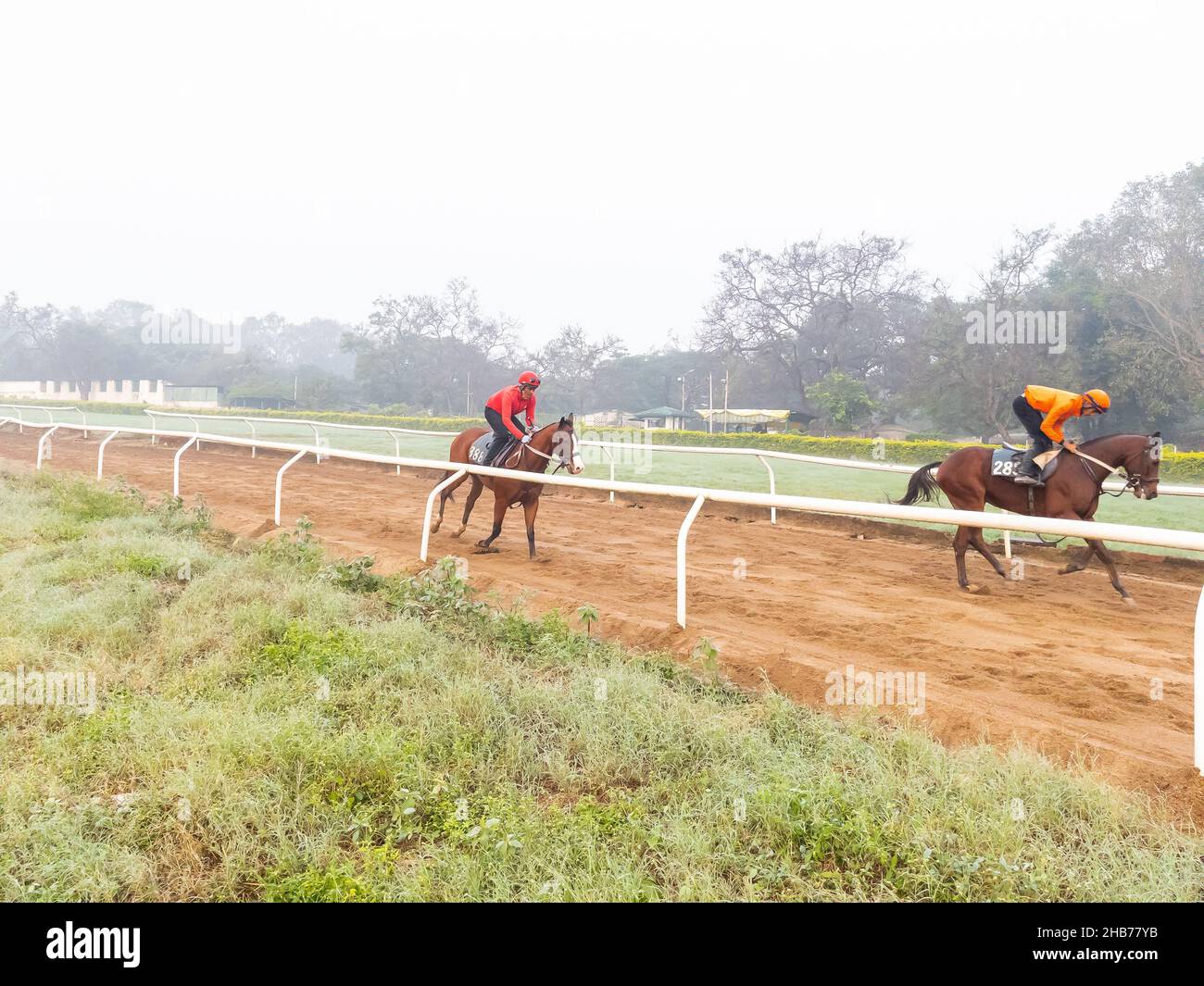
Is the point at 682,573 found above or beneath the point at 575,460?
beneath

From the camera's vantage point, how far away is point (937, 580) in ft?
22.2

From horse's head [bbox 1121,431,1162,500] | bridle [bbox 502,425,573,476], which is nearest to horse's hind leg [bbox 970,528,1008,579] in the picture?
horse's head [bbox 1121,431,1162,500]

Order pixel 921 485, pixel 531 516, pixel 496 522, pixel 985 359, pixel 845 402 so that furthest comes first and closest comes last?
1. pixel 845 402
2. pixel 985 359
3. pixel 496 522
4. pixel 531 516
5. pixel 921 485

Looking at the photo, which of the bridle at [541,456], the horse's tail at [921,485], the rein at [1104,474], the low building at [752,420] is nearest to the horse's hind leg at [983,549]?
the horse's tail at [921,485]

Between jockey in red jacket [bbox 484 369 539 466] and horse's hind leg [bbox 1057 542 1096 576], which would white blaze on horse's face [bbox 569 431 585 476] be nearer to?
jockey in red jacket [bbox 484 369 539 466]

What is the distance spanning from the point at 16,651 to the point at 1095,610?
265 inches

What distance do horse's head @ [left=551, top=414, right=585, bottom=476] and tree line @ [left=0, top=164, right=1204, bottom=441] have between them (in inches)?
931

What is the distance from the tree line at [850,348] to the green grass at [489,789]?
26.9 metres

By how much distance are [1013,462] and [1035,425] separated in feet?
1.18

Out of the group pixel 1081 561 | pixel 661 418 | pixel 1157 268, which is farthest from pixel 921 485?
pixel 661 418

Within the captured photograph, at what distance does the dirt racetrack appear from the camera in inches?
138

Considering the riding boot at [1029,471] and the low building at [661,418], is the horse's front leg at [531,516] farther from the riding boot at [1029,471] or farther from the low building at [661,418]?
the low building at [661,418]

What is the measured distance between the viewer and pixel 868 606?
18.6 ft

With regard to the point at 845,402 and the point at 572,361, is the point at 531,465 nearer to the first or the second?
the point at 845,402
